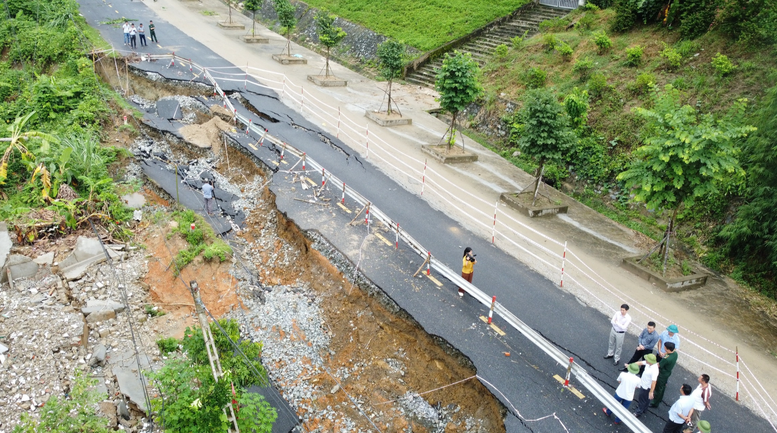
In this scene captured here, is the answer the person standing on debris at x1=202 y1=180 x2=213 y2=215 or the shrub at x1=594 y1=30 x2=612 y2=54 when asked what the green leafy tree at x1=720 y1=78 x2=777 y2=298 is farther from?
the person standing on debris at x1=202 y1=180 x2=213 y2=215

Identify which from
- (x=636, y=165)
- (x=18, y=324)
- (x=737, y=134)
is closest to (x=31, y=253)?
(x=18, y=324)

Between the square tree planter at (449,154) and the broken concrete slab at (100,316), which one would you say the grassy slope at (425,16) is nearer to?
the square tree planter at (449,154)

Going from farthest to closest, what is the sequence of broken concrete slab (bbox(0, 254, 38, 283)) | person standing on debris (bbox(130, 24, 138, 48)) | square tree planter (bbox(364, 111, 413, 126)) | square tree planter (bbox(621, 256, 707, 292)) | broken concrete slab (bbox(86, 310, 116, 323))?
person standing on debris (bbox(130, 24, 138, 48)), square tree planter (bbox(364, 111, 413, 126)), square tree planter (bbox(621, 256, 707, 292)), broken concrete slab (bbox(0, 254, 38, 283)), broken concrete slab (bbox(86, 310, 116, 323))

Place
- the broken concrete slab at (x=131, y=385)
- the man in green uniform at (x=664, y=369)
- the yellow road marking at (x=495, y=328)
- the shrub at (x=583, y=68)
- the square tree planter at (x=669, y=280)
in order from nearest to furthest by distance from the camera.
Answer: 1. the man in green uniform at (x=664, y=369)
2. the broken concrete slab at (x=131, y=385)
3. the yellow road marking at (x=495, y=328)
4. the square tree planter at (x=669, y=280)
5. the shrub at (x=583, y=68)

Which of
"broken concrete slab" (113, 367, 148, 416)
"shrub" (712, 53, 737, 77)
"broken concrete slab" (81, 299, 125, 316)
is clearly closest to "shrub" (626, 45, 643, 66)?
"shrub" (712, 53, 737, 77)

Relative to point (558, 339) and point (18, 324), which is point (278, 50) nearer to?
point (18, 324)

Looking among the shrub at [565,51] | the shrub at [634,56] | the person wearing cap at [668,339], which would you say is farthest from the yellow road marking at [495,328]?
the shrub at [565,51]

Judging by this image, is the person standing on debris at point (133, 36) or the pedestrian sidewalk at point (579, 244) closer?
the pedestrian sidewalk at point (579, 244)
